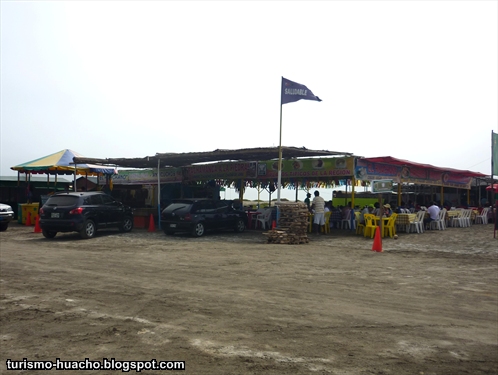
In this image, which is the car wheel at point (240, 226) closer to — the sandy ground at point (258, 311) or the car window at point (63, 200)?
the car window at point (63, 200)

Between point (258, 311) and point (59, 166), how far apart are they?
2098cm

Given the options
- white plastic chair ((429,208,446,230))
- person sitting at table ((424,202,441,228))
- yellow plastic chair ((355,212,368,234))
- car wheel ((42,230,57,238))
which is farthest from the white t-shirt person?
car wheel ((42,230,57,238))

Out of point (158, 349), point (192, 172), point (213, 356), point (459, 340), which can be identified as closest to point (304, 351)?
point (213, 356)

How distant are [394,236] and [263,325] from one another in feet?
42.6

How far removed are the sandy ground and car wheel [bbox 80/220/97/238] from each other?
4.45 meters

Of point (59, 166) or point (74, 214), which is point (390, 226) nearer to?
point (74, 214)

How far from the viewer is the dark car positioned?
720 inches

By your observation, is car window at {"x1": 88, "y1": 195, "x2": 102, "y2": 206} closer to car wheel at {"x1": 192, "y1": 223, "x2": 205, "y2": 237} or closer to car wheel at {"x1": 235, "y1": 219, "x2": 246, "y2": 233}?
car wheel at {"x1": 192, "y1": 223, "x2": 205, "y2": 237}

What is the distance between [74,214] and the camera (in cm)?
1730

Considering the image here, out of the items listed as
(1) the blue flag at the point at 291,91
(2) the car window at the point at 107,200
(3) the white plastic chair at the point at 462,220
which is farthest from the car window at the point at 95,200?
(3) the white plastic chair at the point at 462,220

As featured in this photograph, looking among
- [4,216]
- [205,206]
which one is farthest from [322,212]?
[4,216]

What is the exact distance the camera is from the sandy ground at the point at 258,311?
494cm

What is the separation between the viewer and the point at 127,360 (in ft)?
15.7

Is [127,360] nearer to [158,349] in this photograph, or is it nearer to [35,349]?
[158,349]
